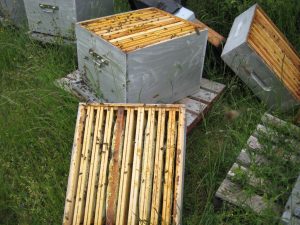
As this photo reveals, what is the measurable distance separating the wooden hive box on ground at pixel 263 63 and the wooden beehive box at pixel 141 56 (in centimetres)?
28

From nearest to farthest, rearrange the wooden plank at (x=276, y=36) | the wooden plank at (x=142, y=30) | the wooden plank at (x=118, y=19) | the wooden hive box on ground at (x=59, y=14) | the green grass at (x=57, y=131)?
the green grass at (x=57, y=131)
the wooden plank at (x=142, y=30)
the wooden plank at (x=118, y=19)
the wooden plank at (x=276, y=36)
the wooden hive box on ground at (x=59, y=14)

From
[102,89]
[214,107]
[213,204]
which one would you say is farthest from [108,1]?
[213,204]

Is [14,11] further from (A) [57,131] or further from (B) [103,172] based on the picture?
(B) [103,172]

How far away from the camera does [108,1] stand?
3.54 meters

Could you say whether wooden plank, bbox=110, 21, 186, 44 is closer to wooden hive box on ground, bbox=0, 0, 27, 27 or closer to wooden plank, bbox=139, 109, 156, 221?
wooden plank, bbox=139, 109, 156, 221

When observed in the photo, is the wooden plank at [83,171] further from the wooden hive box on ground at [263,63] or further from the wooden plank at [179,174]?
the wooden hive box on ground at [263,63]

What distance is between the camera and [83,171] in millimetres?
2045

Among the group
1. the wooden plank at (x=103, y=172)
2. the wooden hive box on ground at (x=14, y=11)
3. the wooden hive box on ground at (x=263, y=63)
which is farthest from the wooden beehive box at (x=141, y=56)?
the wooden hive box on ground at (x=14, y=11)

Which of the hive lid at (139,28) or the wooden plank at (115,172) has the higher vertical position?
the hive lid at (139,28)

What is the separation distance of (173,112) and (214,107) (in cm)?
85

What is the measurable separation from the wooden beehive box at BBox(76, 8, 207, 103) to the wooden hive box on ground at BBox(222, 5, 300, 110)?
279mm

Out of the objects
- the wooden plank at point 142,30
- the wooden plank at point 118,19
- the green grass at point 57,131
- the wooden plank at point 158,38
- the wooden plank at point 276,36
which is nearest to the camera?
the green grass at point 57,131

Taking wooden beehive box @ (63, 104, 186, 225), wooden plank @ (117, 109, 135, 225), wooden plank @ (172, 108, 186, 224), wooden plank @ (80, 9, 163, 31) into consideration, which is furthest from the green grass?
wooden plank @ (80, 9, 163, 31)

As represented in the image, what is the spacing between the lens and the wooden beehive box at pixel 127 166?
1.92m
